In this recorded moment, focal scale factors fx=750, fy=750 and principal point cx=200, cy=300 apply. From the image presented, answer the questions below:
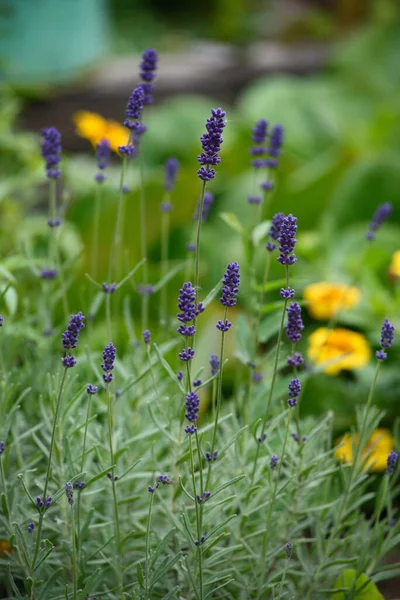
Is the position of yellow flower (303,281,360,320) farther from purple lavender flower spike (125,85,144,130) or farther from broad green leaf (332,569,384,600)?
purple lavender flower spike (125,85,144,130)

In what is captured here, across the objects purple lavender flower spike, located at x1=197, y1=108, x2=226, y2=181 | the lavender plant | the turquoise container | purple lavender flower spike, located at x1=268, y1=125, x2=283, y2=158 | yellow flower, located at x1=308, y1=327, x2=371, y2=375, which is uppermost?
the turquoise container

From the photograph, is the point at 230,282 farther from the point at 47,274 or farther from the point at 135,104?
the point at 47,274

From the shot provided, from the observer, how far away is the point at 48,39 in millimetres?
3654

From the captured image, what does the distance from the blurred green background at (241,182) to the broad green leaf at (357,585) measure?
0.27 m

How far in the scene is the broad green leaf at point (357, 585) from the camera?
0.96m

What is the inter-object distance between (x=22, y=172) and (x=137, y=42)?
4614 mm

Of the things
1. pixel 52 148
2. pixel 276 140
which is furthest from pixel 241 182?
pixel 52 148

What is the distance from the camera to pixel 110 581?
1.00 meters

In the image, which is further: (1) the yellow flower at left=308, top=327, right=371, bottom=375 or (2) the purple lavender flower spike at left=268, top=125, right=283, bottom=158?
(1) the yellow flower at left=308, top=327, right=371, bottom=375

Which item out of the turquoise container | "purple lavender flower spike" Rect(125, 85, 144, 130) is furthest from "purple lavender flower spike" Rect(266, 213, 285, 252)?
the turquoise container

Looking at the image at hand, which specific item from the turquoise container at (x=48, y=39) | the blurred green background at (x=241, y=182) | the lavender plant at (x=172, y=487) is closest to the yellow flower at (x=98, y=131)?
the blurred green background at (x=241, y=182)

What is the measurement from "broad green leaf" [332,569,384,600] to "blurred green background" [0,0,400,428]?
Answer: 27 centimetres

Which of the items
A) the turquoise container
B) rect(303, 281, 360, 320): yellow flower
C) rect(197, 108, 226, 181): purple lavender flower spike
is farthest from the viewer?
the turquoise container

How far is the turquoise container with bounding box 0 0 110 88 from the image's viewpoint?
11.1ft
